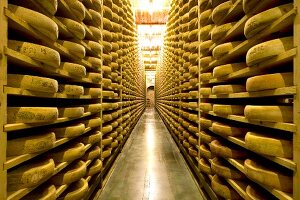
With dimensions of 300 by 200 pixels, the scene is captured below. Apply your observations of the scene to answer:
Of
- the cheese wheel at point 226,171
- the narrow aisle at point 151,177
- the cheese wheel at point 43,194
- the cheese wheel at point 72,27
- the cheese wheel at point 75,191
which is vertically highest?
the cheese wheel at point 72,27

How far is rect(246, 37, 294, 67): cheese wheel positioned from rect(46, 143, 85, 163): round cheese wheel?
63.1 inches

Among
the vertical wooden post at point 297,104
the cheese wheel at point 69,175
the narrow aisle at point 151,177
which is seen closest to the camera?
the vertical wooden post at point 297,104

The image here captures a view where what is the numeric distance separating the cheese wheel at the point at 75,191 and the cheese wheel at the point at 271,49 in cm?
177

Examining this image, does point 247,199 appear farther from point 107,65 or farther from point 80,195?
point 107,65

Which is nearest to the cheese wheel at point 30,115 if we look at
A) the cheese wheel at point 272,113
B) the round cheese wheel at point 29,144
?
the round cheese wheel at point 29,144

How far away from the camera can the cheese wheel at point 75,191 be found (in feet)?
6.70

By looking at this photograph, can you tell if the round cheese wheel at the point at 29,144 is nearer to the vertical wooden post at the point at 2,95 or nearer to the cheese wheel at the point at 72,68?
the vertical wooden post at the point at 2,95

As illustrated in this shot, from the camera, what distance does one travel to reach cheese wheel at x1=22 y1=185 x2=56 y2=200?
1.65 meters

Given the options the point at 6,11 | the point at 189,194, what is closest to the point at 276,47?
the point at 6,11

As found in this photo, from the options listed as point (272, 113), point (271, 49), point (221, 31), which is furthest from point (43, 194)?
point (221, 31)

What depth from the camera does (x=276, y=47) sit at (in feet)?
→ 4.43

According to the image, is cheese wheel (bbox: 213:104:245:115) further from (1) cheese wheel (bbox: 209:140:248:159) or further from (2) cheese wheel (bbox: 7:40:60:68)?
(2) cheese wheel (bbox: 7:40:60:68)

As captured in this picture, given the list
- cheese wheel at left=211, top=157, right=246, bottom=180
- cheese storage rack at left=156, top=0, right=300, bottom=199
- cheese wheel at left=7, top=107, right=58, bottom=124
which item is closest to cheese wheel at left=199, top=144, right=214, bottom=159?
cheese storage rack at left=156, top=0, right=300, bottom=199

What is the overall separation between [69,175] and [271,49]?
1766mm
